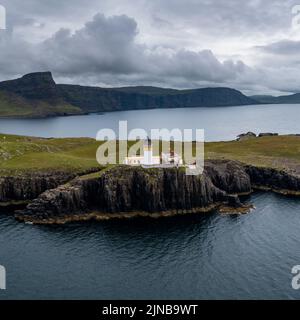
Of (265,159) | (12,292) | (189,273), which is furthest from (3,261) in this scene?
(265,159)

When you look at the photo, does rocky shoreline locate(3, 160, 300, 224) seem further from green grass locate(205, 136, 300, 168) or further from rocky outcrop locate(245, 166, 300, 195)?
green grass locate(205, 136, 300, 168)

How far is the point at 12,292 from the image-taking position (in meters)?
64.6

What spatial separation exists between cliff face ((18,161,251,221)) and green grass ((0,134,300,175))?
18.2 m

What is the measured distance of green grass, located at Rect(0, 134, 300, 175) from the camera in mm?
123375

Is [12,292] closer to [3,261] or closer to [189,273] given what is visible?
[3,261]

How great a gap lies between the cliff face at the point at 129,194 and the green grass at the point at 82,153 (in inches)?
717

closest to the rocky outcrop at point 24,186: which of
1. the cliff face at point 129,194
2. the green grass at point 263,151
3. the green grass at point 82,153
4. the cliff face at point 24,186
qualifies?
the cliff face at point 24,186

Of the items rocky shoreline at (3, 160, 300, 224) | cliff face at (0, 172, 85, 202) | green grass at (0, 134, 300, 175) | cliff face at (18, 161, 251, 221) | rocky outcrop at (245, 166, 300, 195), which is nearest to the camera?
rocky shoreline at (3, 160, 300, 224)

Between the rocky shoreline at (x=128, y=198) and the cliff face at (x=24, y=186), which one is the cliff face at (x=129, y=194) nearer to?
the rocky shoreline at (x=128, y=198)

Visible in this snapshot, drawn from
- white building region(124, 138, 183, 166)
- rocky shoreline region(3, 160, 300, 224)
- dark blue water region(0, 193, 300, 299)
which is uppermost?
white building region(124, 138, 183, 166)

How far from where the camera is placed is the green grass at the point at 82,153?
405ft

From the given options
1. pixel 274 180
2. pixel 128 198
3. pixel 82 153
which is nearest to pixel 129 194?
pixel 128 198

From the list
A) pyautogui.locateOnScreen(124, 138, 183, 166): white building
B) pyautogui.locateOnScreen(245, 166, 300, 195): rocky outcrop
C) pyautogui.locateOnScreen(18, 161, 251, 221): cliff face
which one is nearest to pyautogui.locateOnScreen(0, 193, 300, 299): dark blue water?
pyautogui.locateOnScreen(18, 161, 251, 221): cliff face

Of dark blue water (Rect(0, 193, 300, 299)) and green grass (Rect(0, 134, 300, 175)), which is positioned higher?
green grass (Rect(0, 134, 300, 175))
